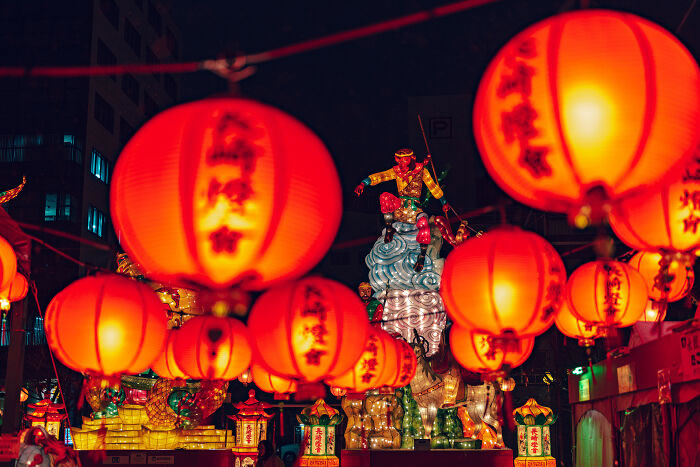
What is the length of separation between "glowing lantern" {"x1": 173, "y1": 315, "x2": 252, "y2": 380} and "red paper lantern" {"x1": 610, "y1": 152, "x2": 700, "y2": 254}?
4.84 metres

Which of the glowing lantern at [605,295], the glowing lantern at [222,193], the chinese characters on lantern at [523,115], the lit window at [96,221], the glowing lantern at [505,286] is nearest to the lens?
the chinese characters on lantern at [523,115]

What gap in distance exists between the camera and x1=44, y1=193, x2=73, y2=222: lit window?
28.0 m

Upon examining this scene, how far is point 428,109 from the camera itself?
26.1m

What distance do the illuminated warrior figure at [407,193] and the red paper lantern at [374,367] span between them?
18.1 ft

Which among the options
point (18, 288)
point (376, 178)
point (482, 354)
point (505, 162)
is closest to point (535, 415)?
point (376, 178)

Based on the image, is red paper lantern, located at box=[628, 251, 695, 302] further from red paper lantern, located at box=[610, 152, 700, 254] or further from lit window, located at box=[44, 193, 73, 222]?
lit window, located at box=[44, 193, 73, 222]

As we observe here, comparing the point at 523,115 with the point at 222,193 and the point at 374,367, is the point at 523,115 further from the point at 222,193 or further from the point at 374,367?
the point at 374,367

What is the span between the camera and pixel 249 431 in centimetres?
1545

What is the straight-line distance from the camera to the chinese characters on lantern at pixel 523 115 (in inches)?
161

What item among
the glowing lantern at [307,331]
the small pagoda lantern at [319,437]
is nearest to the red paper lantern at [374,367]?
the glowing lantern at [307,331]

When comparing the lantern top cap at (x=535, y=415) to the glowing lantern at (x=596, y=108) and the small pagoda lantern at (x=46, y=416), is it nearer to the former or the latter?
the small pagoda lantern at (x=46, y=416)

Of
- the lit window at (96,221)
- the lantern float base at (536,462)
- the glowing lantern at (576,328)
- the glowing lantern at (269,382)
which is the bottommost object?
the lantern float base at (536,462)

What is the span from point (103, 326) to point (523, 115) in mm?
4110

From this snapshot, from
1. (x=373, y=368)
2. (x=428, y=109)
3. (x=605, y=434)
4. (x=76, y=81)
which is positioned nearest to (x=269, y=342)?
(x=373, y=368)
